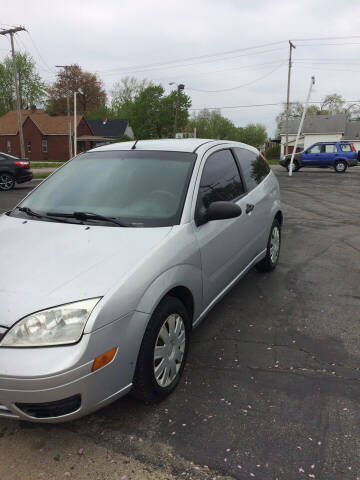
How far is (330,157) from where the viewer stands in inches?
1045

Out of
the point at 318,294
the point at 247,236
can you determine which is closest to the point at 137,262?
the point at 247,236

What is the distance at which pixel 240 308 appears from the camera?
13.9 ft

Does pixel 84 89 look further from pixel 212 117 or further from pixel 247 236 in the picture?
pixel 247 236

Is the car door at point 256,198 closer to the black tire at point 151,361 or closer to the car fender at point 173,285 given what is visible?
the car fender at point 173,285

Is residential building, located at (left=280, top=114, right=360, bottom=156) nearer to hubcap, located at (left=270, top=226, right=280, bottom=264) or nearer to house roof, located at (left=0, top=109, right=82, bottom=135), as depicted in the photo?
house roof, located at (left=0, top=109, right=82, bottom=135)

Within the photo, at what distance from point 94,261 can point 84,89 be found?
80352mm

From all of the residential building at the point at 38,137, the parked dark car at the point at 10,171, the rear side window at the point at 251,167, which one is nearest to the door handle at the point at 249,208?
the rear side window at the point at 251,167

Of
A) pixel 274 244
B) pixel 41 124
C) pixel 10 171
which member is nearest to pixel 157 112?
pixel 41 124

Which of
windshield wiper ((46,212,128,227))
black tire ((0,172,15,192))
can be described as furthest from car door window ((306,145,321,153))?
windshield wiper ((46,212,128,227))

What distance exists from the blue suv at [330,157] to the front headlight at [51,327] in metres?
26.8

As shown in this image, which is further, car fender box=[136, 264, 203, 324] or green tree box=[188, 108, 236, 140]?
green tree box=[188, 108, 236, 140]

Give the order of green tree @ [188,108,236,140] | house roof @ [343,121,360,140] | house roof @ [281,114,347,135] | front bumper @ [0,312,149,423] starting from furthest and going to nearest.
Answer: green tree @ [188,108,236,140] → house roof @ [343,121,360,140] → house roof @ [281,114,347,135] → front bumper @ [0,312,149,423]

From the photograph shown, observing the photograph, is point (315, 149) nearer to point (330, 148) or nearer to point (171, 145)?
point (330, 148)

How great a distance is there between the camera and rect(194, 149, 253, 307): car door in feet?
10.3
